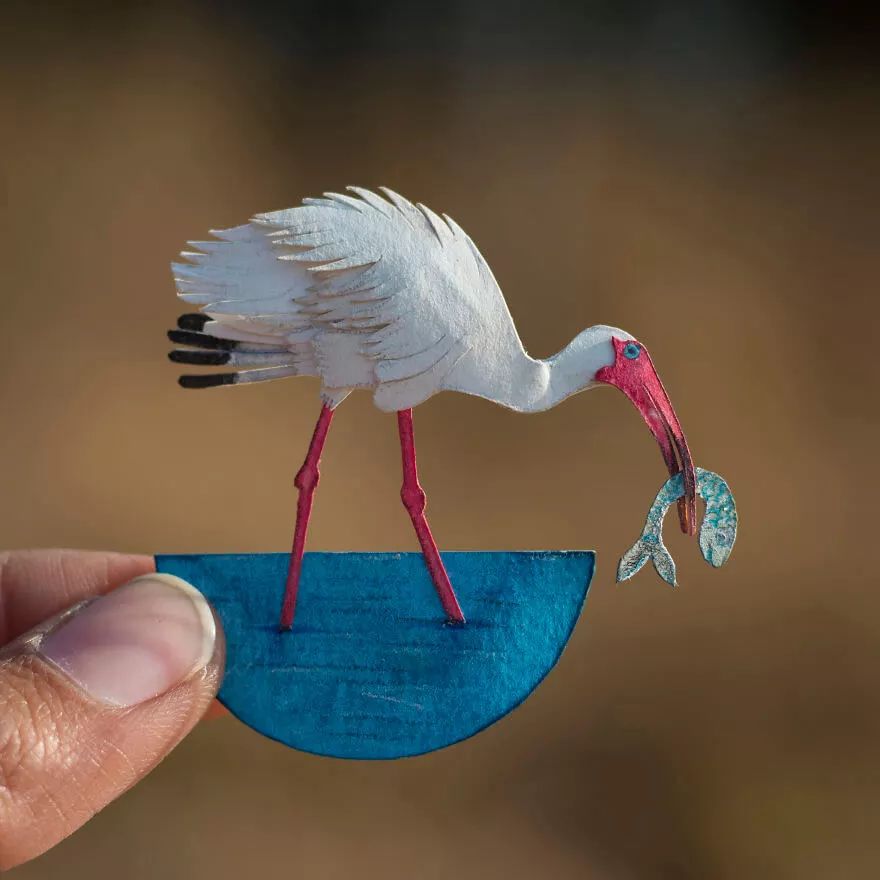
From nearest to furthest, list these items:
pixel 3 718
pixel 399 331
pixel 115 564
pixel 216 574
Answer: pixel 3 718, pixel 399 331, pixel 216 574, pixel 115 564

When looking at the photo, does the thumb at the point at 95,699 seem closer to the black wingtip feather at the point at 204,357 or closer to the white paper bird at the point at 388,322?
the white paper bird at the point at 388,322

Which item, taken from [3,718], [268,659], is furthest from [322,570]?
[3,718]

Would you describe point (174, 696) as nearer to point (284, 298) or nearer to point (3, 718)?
point (3, 718)

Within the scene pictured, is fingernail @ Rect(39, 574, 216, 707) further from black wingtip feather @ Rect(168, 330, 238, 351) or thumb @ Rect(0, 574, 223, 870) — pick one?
black wingtip feather @ Rect(168, 330, 238, 351)

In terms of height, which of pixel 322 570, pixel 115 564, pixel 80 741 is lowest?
pixel 115 564

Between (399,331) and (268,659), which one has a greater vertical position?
(399,331)

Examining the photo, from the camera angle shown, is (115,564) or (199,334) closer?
(199,334)

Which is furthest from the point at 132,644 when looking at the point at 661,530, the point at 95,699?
the point at 661,530
